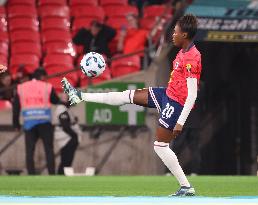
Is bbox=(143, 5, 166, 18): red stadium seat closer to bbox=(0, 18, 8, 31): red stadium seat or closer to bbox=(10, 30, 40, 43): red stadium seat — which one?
bbox=(10, 30, 40, 43): red stadium seat

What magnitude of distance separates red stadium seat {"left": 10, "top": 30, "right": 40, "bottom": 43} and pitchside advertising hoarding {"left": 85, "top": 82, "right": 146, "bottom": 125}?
2.12 meters

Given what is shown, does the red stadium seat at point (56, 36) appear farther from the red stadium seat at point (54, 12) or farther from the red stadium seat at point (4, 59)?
the red stadium seat at point (4, 59)

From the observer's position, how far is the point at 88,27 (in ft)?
63.8

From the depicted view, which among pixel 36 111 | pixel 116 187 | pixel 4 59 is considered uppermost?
pixel 4 59

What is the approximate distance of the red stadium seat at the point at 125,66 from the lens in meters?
18.8

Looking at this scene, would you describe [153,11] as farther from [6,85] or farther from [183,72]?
[183,72]

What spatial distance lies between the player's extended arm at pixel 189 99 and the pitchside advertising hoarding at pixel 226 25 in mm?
8592

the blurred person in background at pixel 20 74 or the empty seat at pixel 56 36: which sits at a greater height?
the empty seat at pixel 56 36

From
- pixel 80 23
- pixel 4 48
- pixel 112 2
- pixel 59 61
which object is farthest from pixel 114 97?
pixel 112 2

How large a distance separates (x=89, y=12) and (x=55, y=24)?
862 mm

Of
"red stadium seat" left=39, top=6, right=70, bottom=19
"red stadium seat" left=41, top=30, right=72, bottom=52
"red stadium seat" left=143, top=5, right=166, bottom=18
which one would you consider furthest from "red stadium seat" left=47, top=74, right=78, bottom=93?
"red stadium seat" left=143, top=5, right=166, bottom=18

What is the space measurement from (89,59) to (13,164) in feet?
25.0

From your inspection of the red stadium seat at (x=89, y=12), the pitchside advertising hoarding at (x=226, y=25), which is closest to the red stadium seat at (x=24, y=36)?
the red stadium seat at (x=89, y=12)

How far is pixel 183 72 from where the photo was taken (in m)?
9.66
